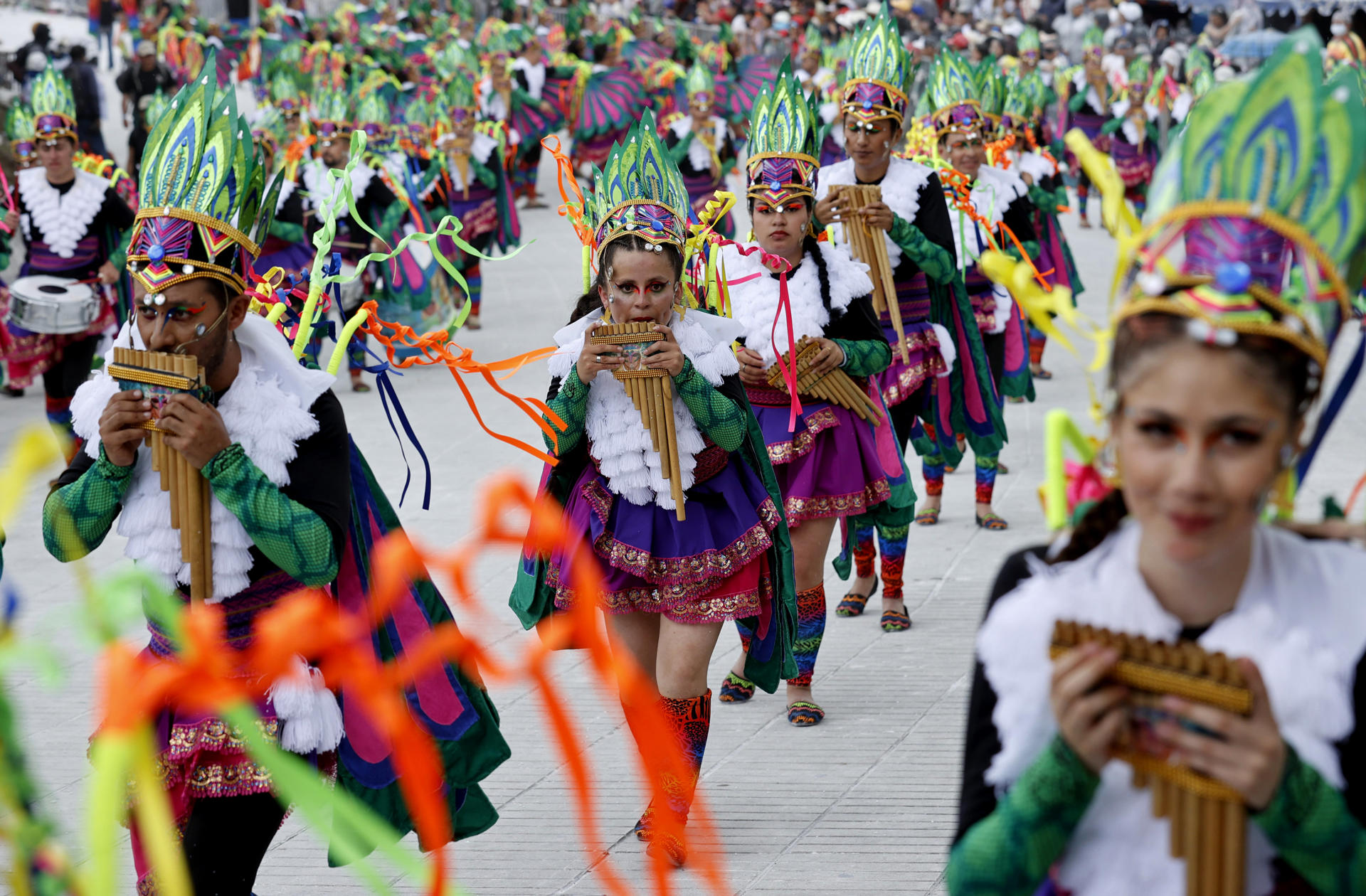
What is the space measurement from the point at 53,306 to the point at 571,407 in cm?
517

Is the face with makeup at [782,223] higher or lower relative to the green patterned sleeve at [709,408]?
higher

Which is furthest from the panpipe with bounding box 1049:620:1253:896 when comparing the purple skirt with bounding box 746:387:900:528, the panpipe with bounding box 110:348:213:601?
the purple skirt with bounding box 746:387:900:528

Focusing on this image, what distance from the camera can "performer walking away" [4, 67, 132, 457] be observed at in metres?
8.92

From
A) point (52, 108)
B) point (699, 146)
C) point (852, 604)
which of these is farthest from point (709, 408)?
point (699, 146)

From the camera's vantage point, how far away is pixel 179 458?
333 cm

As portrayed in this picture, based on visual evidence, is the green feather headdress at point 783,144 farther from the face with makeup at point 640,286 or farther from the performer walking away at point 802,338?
the face with makeup at point 640,286

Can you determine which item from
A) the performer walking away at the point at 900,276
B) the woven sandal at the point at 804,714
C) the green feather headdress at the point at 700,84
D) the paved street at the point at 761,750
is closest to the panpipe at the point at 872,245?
the performer walking away at the point at 900,276

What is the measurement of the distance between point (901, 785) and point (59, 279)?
5.94m

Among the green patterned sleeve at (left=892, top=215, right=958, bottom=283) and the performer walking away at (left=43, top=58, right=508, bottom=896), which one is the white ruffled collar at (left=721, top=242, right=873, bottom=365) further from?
the performer walking away at (left=43, top=58, right=508, bottom=896)

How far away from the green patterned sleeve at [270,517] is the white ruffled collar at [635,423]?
3.87 ft

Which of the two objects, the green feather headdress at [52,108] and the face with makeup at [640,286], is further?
the green feather headdress at [52,108]

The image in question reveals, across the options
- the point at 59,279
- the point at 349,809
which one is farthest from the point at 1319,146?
the point at 59,279

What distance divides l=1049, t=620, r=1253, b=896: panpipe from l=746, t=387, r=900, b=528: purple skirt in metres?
3.61

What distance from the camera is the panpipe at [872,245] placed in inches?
241
